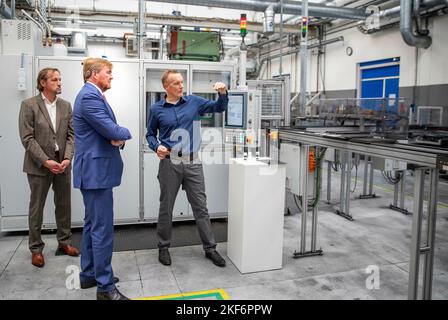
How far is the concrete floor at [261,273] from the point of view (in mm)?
2680

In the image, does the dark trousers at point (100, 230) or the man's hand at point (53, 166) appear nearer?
the dark trousers at point (100, 230)

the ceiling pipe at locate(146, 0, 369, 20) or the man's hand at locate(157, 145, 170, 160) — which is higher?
the ceiling pipe at locate(146, 0, 369, 20)

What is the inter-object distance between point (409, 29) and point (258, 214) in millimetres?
5873

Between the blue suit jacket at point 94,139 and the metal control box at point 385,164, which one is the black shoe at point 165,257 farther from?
the metal control box at point 385,164

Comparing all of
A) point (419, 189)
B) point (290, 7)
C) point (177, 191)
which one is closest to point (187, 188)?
point (177, 191)

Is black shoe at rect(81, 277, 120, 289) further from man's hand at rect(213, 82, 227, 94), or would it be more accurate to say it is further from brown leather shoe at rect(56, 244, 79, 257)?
man's hand at rect(213, 82, 227, 94)

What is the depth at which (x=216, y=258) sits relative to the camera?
3143mm

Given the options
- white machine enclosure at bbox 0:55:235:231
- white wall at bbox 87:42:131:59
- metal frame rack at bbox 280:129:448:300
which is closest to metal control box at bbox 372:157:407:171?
metal frame rack at bbox 280:129:448:300

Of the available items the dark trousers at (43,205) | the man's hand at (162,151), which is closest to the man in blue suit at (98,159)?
the man's hand at (162,151)

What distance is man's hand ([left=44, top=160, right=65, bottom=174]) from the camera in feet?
9.78

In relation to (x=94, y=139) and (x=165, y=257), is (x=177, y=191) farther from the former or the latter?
(x=94, y=139)

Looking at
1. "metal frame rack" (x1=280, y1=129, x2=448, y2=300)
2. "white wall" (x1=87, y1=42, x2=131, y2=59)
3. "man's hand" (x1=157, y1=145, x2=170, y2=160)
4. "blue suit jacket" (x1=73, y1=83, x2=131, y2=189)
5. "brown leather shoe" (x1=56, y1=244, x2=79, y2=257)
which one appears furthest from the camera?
"white wall" (x1=87, y1=42, x2=131, y2=59)

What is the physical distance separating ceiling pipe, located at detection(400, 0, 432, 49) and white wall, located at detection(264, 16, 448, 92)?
0.60 feet
